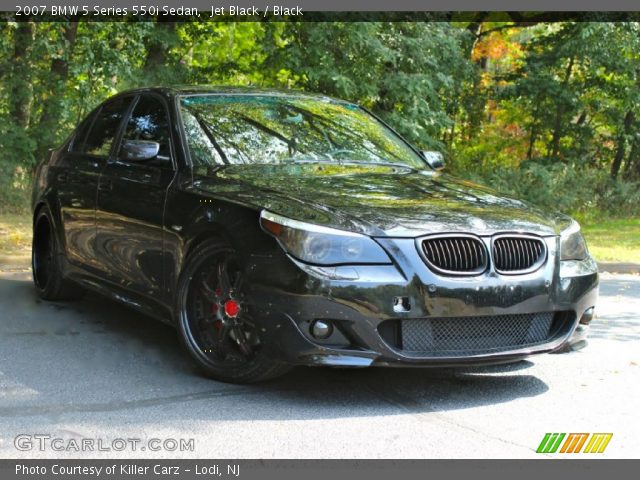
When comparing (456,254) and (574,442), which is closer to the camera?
(574,442)

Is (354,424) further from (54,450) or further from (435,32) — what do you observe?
(435,32)

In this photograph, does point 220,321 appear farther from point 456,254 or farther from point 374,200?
point 456,254

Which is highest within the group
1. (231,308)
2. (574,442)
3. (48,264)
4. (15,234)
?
(231,308)

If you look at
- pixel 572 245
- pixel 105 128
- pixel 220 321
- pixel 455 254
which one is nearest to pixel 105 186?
pixel 105 128

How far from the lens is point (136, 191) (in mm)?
6652

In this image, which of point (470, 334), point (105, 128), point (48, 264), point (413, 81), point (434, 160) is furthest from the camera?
point (413, 81)

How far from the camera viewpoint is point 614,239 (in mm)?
15625

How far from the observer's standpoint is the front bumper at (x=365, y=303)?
5.16 metres

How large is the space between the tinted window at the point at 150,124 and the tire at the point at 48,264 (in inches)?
52.4

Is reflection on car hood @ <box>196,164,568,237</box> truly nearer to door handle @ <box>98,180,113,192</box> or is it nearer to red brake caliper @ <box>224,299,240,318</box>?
A: red brake caliper @ <box>224,299,240,318</box>

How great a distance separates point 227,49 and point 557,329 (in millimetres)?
15839

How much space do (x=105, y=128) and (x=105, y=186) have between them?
74 cm

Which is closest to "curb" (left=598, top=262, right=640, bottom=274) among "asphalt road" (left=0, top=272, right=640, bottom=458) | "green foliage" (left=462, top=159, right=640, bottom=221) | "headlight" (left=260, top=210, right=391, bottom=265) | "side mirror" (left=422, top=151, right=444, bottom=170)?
"asphalt road" (left=0, top=272, right=640, bottom=458)

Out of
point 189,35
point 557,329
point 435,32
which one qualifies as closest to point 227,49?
point 189,35
